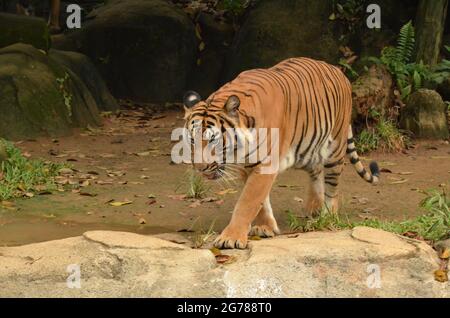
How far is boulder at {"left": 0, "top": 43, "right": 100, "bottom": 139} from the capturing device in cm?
1009

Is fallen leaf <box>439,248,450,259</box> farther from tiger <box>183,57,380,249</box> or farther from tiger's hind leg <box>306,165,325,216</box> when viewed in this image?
tiger's hind leg <box>306,165,325,216</box>

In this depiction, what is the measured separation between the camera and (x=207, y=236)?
211 inches

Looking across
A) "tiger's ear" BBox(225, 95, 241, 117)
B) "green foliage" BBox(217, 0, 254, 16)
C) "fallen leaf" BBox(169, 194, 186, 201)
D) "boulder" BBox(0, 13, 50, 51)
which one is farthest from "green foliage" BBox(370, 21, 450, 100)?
"tiger's ear" BBox(225, 95, 241, 117)

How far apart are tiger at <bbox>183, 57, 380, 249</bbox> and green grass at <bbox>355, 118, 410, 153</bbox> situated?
278 cm

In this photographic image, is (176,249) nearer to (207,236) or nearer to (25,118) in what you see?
(207,236)

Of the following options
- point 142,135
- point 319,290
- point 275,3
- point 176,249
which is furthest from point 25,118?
point 319,290

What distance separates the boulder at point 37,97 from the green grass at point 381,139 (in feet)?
12.3

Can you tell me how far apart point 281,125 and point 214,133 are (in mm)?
679

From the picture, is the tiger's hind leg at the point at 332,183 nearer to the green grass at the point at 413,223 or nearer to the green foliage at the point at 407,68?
the green grass at the point at 413,223

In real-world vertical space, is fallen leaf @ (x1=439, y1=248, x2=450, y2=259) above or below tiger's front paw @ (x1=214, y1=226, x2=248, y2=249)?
above

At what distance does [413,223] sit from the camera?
571 cm

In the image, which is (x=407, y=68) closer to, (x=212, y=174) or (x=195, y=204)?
(x=195, y=204)

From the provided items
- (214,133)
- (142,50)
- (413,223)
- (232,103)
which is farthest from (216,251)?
(142,50)

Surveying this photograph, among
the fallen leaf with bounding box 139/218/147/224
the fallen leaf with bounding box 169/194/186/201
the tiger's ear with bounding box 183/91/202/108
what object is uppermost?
the tiger's ear with bounding box 183/91/202/108
